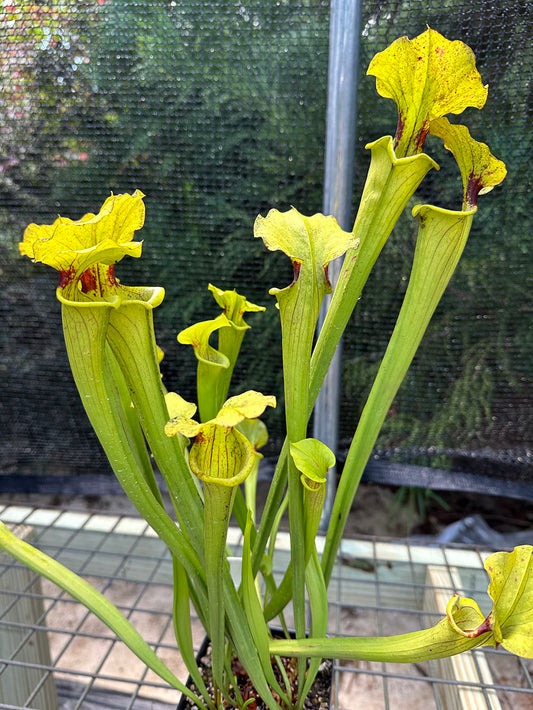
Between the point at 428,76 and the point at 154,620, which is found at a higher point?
the point at 428,76

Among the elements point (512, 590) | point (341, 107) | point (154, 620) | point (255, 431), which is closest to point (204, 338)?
point (255, 431)

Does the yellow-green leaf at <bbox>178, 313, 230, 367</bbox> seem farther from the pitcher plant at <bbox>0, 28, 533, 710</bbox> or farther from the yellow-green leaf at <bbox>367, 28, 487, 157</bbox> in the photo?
the yellow-green leaf at <bbox>367, 28, 487, 157</bbox>

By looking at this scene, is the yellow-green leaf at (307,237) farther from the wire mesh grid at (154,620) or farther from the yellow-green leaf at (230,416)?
the wire mesh grid at (154,620)

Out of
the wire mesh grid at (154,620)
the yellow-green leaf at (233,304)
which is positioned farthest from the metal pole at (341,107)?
the wire mesh grid at (154,620)

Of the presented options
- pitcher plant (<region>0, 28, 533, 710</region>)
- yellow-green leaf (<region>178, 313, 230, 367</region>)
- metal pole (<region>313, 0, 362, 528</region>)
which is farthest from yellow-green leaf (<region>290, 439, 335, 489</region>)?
metal pole (<region>313, 0, 362, 528</region>)

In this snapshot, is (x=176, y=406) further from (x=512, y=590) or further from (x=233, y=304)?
(x=512, y=590)

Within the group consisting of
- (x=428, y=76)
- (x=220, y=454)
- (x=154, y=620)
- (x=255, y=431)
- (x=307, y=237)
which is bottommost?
(x=154, y=620)

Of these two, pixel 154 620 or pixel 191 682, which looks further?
pixel 154 620
